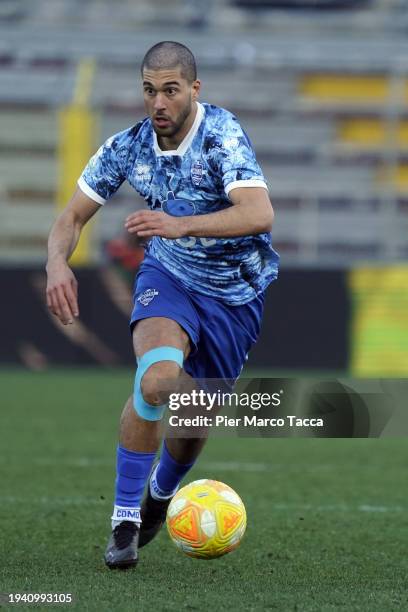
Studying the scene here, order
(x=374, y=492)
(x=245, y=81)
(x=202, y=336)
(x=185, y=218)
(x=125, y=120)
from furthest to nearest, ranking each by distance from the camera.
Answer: (x=245, y=81), (x=125, y=120), (x=374, y=492), (x=202, y=336), (x=185, y=218)

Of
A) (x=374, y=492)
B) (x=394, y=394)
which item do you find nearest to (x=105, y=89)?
(x=374, y=492)

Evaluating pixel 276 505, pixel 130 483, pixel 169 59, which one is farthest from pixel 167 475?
pixel 169 59

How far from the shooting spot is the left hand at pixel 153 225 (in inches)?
152

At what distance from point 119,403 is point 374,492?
462cm

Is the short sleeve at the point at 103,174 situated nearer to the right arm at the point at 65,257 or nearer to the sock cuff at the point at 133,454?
the right arm at the point at 65,257

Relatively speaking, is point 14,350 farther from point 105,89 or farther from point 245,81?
point 245,81

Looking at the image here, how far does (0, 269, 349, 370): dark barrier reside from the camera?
13.5 m

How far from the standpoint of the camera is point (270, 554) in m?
4.66

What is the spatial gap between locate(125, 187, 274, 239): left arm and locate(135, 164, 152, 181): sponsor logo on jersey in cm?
42

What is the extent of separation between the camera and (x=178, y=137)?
4457 millimetres

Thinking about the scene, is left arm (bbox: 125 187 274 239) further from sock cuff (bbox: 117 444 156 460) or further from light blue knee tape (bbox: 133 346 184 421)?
sock cuff (bbox: 117 444 156 460)

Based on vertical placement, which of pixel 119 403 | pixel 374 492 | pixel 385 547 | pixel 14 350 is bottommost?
pixel 14 350

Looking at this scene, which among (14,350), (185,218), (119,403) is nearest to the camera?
(185,218)

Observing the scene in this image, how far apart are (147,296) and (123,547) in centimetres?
91
